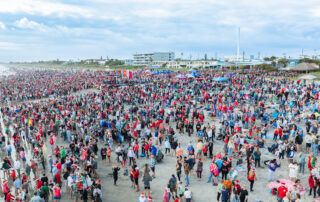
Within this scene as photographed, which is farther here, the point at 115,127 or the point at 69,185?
the point at 115,127

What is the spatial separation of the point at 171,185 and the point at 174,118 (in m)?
11.0

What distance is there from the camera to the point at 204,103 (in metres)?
23.9

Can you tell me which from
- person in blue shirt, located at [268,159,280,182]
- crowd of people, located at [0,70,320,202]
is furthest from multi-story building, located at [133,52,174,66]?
person in blue shirt, located at [268,159,280,182]

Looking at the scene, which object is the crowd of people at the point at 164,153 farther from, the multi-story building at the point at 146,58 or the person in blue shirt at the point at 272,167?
the multi-story building at the point at 146,58

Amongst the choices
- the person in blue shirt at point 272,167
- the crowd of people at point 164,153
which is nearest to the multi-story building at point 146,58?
the crowd of people at point 164,153

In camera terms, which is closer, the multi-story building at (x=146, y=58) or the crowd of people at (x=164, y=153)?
the crowd of people at (x=164, y=153)

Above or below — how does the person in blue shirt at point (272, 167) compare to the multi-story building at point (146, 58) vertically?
below

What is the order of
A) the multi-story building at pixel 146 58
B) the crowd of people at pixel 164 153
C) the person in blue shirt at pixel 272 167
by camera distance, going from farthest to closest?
1. the multi-story building at pixel 146 58
2. the person in blue shirt at pixel 272 167
3. the crowd of people at pixel 164 153

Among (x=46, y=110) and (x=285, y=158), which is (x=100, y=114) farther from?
(x=285, y=158)

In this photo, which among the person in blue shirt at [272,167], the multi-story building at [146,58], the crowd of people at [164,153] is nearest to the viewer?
the crowd of people at [164,153]

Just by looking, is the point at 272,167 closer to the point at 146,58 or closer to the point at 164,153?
the point at 164,153

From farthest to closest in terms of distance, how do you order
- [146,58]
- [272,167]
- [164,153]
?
[146,58] → [164,153] → [272,167]

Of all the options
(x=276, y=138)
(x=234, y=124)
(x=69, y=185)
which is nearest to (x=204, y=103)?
(x=234, y=124)

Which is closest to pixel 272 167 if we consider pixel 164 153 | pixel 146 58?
pixel 164 153
